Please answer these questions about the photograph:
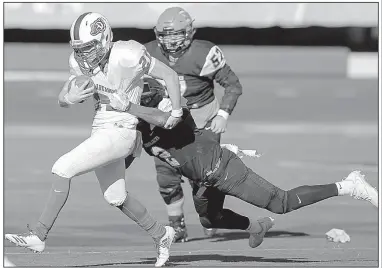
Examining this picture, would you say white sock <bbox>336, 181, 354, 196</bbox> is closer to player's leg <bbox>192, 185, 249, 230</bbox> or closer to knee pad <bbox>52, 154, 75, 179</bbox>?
player's leg <bbox>192, 185, 249, 230</bbox>

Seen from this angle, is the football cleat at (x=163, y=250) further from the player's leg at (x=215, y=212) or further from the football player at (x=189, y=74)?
the football player at (x=189, y=74)

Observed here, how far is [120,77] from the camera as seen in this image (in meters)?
7.70

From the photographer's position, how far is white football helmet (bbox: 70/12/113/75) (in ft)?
25.2

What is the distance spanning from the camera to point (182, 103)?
27.5ft

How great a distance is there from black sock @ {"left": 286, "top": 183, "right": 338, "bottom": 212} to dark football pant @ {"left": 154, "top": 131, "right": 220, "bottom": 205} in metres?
1.68

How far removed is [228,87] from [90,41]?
6.01 feet

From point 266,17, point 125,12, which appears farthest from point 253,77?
point 125,12

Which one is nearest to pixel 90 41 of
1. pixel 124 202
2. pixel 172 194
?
pixel 124 202

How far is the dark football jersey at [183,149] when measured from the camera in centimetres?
805

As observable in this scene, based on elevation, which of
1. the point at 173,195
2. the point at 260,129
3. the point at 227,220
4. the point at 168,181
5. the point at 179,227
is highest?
the point at 227,220

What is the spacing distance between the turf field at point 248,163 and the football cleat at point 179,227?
0.11 meters

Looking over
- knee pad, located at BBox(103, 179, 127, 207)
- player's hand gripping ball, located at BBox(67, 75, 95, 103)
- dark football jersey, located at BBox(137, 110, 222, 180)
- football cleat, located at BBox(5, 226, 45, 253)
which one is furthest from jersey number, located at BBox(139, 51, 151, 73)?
→ football cleat, located at BBox(5, 226, 45, 253)

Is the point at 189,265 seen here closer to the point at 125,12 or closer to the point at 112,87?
the point at 112,87

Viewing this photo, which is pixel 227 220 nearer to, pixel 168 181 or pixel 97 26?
pixel 168 181
